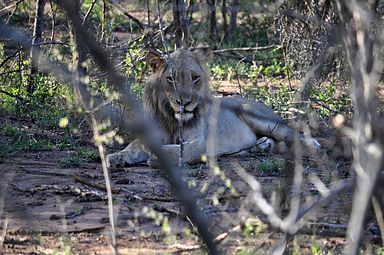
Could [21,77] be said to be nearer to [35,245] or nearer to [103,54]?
[35,245]

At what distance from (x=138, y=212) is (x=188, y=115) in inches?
96.8

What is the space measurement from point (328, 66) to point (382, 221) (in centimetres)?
591

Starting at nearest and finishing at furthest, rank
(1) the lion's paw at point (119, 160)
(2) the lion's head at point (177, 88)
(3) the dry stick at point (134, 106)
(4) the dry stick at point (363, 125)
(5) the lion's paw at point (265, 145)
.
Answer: (3) the dry stick at point (134, 106) < (4) the dry stick at point (363, 125) < (1) the lion's paw at point (119, 160) < (2) the lion's head at point (177, 88) < (5) the lion's paw at point (265, 145)

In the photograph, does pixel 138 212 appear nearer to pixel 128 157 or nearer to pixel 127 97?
pixel 128 157

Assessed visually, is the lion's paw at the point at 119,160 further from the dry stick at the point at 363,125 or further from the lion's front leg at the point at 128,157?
the dry stick at the point at 363,125

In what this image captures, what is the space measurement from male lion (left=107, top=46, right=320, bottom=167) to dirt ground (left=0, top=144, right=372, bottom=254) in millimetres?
304

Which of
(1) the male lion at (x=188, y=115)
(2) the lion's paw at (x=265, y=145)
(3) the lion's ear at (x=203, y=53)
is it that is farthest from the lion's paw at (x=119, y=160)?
(2) the lion's paw at (x=265, y=145)

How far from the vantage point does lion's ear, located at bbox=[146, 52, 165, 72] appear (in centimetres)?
792

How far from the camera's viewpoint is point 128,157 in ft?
24.5

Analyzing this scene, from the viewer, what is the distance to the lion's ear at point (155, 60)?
7918 millimetres

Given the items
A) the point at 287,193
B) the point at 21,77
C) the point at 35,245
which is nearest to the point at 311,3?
the point at 21,77

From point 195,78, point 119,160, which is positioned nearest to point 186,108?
point 195,78

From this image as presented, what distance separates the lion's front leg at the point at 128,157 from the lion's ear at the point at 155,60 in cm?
83

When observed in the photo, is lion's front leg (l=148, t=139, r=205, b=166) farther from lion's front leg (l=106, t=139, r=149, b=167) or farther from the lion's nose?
the lion's nose
